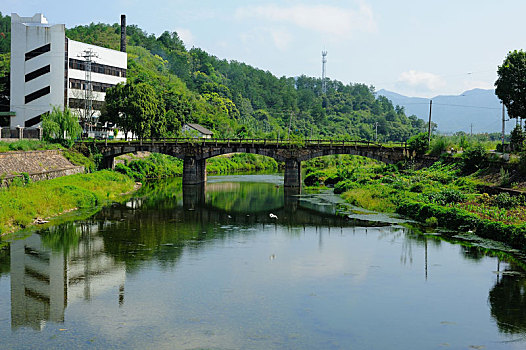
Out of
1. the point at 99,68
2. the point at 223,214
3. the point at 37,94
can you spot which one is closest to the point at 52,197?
the point at 223,214

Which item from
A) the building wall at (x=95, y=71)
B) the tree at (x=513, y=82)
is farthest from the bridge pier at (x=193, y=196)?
the tree at (x=513, y=82)

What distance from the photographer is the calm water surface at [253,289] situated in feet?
75.3

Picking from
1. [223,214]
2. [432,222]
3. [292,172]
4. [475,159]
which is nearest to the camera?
[432,222]

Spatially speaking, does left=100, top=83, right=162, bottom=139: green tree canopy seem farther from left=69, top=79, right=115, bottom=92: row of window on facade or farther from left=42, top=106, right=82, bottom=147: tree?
left=69, top=79, right=115, bottom=92: row of window on facade

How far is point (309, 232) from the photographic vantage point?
47125mm

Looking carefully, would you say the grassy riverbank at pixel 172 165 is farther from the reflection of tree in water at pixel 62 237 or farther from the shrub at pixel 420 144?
the shrub at pixel 420 144

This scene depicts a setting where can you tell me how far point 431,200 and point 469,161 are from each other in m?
13.0

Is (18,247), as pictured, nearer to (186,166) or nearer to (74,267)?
(74,267)

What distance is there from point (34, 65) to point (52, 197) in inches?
2044

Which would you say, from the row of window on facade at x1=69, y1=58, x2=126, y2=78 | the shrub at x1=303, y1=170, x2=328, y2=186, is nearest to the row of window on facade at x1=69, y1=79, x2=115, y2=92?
the row of window on facade at x1=69, y1=58, x2=126, y2=78

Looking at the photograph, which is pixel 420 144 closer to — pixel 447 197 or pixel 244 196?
pixel 244 196

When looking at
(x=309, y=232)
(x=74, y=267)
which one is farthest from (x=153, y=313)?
(x=309, y=232)

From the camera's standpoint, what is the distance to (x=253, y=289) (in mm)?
29234

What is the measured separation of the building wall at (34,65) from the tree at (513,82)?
229 ft
